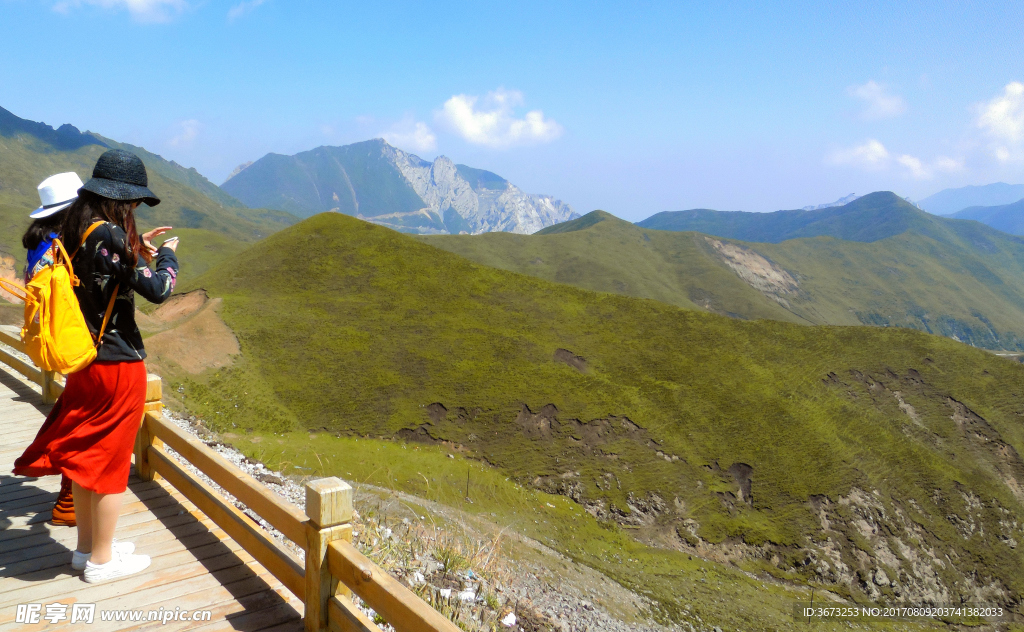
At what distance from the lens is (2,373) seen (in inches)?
501

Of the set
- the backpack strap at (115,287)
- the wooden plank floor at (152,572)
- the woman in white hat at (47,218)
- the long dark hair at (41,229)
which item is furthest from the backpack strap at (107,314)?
the wooden plank floor at (152,572)

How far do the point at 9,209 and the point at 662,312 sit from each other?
146009mm

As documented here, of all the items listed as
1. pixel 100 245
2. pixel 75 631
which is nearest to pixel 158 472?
pixel 75 631

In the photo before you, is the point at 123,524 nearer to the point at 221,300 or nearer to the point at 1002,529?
the point at 221,300

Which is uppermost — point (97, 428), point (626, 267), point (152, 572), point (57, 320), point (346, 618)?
point (626, 267)

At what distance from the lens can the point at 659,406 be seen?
40156 mm

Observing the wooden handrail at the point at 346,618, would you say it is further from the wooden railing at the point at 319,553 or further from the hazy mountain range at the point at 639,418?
the hazy mountain range at the point at 639,418

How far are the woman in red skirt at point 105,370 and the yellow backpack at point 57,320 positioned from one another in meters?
0.18

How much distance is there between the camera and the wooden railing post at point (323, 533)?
14.6 ft

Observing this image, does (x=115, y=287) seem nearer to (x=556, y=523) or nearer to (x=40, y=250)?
(x=40, y=250)

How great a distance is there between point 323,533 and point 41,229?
4.09 m

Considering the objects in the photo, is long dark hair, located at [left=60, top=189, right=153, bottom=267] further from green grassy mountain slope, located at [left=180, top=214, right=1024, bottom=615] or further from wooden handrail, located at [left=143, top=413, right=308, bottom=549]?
green grassy mountain slope, located at [left=180, top=214, right=1024, bottom=615]

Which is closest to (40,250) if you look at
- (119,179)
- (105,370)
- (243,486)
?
(119,179)

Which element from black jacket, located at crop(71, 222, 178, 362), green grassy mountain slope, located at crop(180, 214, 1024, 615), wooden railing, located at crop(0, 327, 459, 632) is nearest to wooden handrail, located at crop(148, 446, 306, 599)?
wooden railing, located at crop(0, 327, 459, 632)
